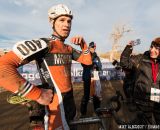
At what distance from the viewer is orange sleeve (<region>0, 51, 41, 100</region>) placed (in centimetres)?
211

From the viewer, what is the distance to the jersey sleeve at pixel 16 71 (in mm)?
2113

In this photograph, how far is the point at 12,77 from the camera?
212 centimetres

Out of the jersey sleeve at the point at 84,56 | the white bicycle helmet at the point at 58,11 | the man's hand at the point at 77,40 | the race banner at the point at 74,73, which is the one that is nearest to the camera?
the white bicycle helmet at the point at 58,11

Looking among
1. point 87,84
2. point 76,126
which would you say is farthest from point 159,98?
point 87,84

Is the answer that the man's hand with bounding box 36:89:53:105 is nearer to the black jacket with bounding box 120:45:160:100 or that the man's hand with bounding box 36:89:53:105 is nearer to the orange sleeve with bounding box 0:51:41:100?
the orange sleeve with bounding box 0:51:41:100

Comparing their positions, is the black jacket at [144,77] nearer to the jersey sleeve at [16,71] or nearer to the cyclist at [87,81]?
the jersey sleeve at [16,71]

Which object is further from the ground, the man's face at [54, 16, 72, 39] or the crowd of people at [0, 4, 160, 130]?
the man's face at [54, 16, 72, 39]

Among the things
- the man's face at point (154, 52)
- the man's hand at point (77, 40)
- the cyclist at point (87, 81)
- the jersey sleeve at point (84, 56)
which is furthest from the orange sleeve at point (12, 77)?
the cyclist at point (87, 81)

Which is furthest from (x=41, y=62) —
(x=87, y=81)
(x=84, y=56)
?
(x=87, y=81)

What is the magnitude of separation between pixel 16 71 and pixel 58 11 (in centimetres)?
93

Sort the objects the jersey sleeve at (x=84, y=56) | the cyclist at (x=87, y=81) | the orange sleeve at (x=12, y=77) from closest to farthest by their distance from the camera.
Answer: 1. the orange sleeve at (x=12, y=77)
2. the jersey sleeve at (x=84, y=56)
3. the cyclist at (x=87, y=81)

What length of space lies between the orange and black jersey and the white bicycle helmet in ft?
Result: 0.76

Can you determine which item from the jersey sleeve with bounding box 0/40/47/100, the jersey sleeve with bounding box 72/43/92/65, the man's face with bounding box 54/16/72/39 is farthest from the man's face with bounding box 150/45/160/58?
the jersey sleeve with bounding box 0/40/47/100

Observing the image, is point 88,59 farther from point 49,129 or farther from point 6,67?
point 6,67
